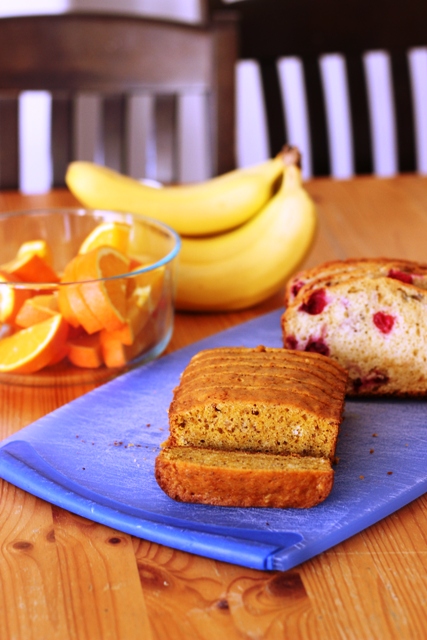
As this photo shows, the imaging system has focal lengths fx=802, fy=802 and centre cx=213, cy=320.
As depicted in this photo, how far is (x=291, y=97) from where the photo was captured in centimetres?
481

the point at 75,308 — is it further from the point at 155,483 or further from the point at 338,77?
the point at 338,77

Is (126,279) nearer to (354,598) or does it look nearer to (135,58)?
(354,598)

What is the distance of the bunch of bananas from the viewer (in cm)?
196

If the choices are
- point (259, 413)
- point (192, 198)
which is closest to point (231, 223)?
point (192, 198)

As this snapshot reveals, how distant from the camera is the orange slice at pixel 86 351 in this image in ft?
5.27

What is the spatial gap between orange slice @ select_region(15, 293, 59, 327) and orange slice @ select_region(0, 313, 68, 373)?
0.01 metres

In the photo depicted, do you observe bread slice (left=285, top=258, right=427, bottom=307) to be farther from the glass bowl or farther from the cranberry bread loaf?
the glass bowl

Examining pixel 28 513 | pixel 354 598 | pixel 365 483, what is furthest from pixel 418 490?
pixel 28 513

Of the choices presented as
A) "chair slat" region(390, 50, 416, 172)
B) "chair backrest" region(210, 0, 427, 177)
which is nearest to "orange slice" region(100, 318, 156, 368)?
"chair backrest" region(210, 0, 427, 177)

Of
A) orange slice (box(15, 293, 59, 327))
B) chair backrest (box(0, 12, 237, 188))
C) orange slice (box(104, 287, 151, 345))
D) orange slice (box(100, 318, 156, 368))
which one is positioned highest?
chair backrest (box(0, 12, 237, 188))

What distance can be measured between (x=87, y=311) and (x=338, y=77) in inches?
146

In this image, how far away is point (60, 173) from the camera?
118 inches

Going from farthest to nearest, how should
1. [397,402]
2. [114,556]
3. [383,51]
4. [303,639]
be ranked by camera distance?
[383,51] → [397,402] → [114,556] → [303,639]

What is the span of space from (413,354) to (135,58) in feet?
5.62
